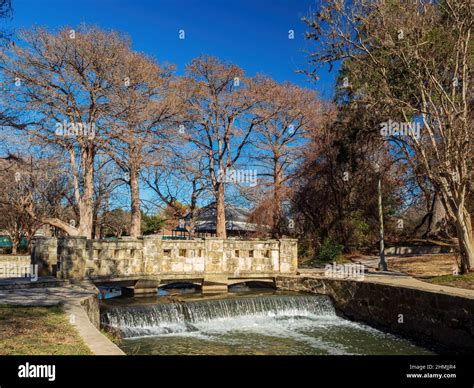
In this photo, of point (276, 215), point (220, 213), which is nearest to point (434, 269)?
point (276, 215)

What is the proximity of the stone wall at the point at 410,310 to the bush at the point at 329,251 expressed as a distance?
23.3 ft

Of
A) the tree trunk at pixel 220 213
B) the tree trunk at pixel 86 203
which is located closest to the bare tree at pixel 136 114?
the tree trunk at pixel 86 203

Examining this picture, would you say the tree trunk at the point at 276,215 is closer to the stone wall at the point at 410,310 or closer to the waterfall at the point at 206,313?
the stone wall at the point at 410,310

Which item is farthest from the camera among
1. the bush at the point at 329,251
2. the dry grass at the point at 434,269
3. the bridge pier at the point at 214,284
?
the bush at the point at 329,251

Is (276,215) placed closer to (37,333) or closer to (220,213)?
(220,213)

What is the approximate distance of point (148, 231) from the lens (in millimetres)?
53250

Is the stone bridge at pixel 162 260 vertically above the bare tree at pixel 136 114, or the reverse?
the bare tree at pixel 136 114

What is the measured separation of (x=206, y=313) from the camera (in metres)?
14.2

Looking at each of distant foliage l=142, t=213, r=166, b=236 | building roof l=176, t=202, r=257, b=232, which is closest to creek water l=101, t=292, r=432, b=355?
building roof l=176, t=202, r=257, b=232

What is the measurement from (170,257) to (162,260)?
0.39 meters

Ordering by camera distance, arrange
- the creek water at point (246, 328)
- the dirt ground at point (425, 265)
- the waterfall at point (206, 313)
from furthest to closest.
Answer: the dirt ground at point (425, 265) → the waterfall at point (206, 313) → the creek water at point (246, 328)

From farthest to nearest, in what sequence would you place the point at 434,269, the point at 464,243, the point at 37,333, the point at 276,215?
the point at 276,215 < the point at 434,269 < the point at 464,243 < the point at 37,333

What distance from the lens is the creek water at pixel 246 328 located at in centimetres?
1115
